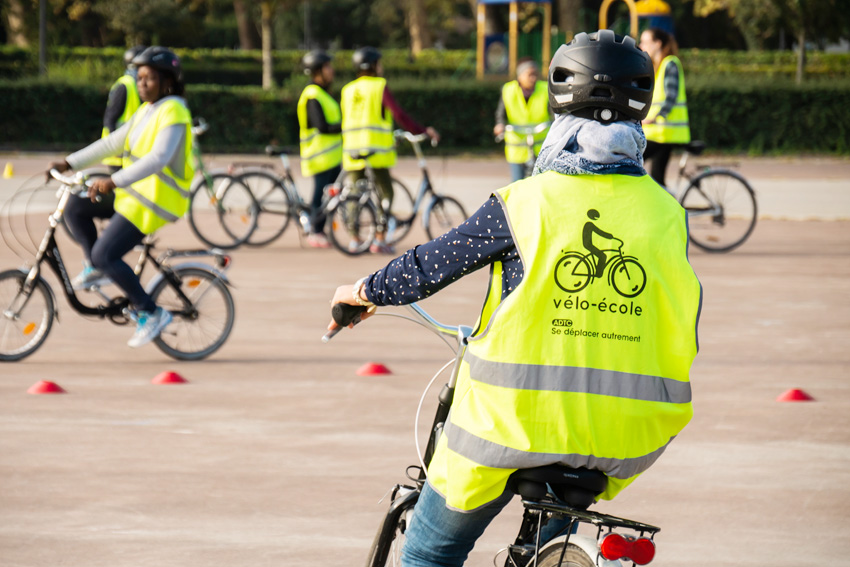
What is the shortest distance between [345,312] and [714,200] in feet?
34.2

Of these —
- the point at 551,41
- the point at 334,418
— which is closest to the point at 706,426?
the point at 334,418

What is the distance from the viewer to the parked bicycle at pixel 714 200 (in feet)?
42.1

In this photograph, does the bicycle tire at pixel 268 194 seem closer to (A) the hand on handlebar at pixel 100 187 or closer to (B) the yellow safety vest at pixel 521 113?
(B) the yellow safety vest at pixel 521 113

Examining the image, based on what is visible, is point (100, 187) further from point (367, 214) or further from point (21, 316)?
point (367, 214)

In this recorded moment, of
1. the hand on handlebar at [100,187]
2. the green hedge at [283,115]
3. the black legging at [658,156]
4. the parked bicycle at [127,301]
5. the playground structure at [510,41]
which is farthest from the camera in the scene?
the playground structure at [510,41]

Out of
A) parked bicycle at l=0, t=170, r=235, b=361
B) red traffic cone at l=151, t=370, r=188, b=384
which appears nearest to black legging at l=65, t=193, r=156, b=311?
parked bicycle at l=0, t=170, r=235, b=361

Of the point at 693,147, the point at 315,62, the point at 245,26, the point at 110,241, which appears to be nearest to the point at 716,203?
the point at 693,147

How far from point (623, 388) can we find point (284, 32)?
71799 millimetres

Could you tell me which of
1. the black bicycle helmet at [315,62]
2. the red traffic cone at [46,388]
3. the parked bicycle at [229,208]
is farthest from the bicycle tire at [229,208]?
the red traffic cone at [46,388]

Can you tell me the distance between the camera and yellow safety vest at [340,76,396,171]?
12828 mm

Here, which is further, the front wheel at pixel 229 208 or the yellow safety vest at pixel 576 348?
the front wheel at pixel 229 208

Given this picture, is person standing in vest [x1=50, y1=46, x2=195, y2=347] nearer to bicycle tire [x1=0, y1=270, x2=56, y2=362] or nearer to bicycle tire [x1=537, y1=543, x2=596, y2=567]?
bicycle tire [x1=0, y1=270, x2=56, y2=362]

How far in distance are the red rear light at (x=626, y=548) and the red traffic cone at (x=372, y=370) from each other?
4989 millimetres

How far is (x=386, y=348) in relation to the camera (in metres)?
8.38
